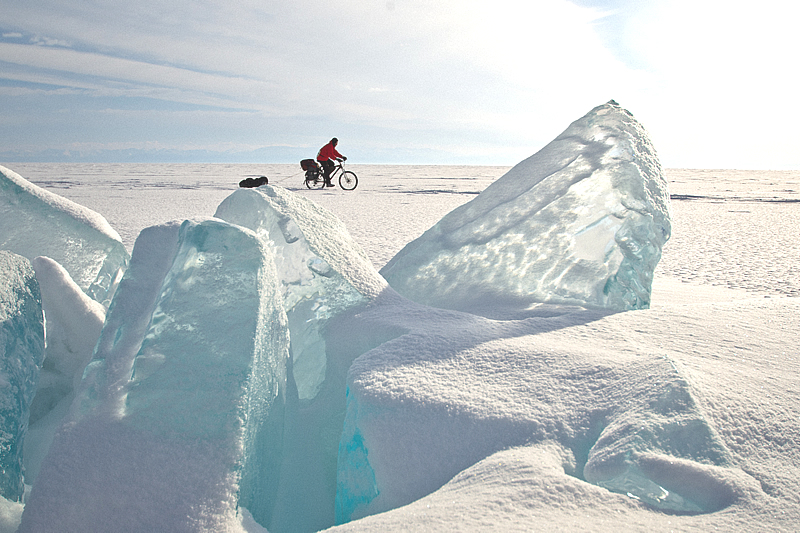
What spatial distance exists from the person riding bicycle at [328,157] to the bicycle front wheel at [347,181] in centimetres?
38

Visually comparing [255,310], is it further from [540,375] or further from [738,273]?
[738,273]

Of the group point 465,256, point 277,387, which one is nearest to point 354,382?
point 277,387

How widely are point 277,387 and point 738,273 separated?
3.50m

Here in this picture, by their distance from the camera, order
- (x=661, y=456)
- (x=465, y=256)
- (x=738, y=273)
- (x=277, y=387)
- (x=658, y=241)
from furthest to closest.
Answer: (x=738, y=273) → (x=465, y=256) → (x=658, y=241) → (x=277, y=387) → (x=661, y=456)

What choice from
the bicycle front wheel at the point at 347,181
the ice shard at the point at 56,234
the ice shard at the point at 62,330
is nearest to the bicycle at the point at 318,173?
the bicycle front wheel at the point at 347,181

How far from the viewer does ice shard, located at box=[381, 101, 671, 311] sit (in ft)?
6.91

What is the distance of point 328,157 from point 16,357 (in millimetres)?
12693

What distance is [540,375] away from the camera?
1.38 meters

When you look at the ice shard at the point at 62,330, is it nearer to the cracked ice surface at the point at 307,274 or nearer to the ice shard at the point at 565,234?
the cracked ice surface at the point at 307,274

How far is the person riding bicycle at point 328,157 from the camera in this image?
13.5m

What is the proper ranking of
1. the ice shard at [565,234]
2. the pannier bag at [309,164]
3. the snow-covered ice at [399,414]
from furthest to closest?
the pannier bag at [309,164]
the ice shard at [565,234]
the snow-covered ice at [399,414]

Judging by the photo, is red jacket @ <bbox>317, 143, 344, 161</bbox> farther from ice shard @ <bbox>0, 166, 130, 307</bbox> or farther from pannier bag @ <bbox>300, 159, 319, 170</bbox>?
ice shard @ <bbox>0, 166, 130, 307</bbox>

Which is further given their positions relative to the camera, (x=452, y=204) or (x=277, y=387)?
(x=452, y=204)

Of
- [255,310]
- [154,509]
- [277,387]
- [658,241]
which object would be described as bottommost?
[154,509]
